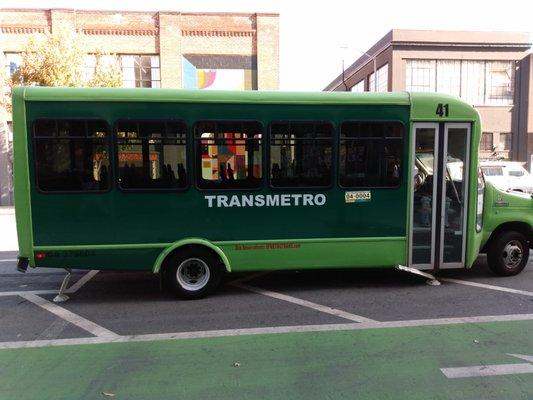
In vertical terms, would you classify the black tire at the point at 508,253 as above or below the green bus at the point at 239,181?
below

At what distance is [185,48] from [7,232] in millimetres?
12787

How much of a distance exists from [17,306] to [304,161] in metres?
4.27

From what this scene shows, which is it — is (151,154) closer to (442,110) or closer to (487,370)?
(442,110)

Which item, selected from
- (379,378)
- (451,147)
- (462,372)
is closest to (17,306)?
(379,378)

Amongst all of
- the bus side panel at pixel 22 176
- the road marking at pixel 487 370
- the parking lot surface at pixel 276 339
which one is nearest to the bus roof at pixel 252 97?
the bus side panel at pixel 22 176

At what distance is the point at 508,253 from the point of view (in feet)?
23.5

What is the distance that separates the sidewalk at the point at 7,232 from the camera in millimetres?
11123

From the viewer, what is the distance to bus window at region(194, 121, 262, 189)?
602 cm

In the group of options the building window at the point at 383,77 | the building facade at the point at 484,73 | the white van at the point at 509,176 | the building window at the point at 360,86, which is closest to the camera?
the white van at the point at 509,176

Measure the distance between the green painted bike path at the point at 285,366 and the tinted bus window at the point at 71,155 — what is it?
6.90 ft

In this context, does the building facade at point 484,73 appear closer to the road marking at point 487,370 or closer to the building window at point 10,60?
Answer: the building window at point 10,60

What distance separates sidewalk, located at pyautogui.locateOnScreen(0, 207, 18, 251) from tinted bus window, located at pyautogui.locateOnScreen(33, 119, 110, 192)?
589cm

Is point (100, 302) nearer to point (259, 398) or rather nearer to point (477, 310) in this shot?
point (259, 398)

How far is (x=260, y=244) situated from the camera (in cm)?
621
